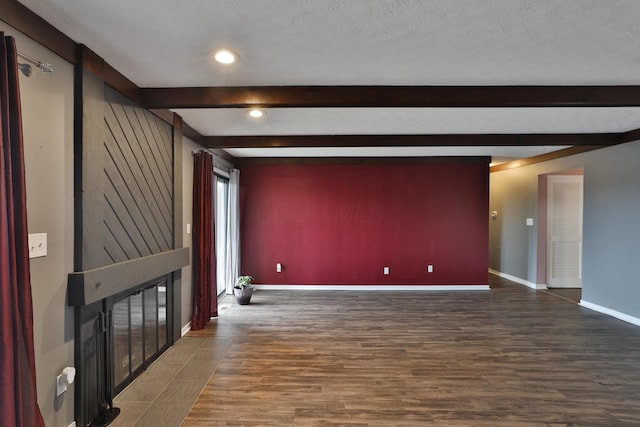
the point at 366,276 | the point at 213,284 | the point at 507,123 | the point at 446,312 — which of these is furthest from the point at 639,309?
the point at 213,284

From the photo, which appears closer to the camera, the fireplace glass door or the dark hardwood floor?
the dark hardwood floor

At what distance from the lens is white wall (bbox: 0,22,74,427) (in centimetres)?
178

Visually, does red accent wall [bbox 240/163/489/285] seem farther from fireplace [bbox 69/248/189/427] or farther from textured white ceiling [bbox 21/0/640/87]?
textured white ceiling [bbox 21/0/640/87]

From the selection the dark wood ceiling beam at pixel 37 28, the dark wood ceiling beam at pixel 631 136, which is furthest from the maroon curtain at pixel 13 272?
the dark wood ceiling beam at pixel 631 136

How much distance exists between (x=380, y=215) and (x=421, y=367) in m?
3.49

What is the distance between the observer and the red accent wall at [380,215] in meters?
6.20

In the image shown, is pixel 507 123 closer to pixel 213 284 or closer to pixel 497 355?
pixel 497 355

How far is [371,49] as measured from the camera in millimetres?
2072

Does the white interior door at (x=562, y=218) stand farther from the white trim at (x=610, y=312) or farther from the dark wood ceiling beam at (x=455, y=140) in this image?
the dark wood ceiling beam at (x=455, y=140)

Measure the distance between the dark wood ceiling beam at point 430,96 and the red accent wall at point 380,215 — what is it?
3.51 m

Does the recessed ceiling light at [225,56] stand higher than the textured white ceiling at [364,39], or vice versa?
the textured white ceiling at [364,39]

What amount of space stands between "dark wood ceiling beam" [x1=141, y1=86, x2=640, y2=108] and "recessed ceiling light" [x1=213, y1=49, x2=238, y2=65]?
47cm

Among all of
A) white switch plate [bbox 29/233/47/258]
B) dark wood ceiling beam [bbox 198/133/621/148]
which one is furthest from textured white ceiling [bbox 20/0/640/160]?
dark wood ceiling beam [bbox 198/133/621/148]

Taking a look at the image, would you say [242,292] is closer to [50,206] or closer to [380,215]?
[380,215]
